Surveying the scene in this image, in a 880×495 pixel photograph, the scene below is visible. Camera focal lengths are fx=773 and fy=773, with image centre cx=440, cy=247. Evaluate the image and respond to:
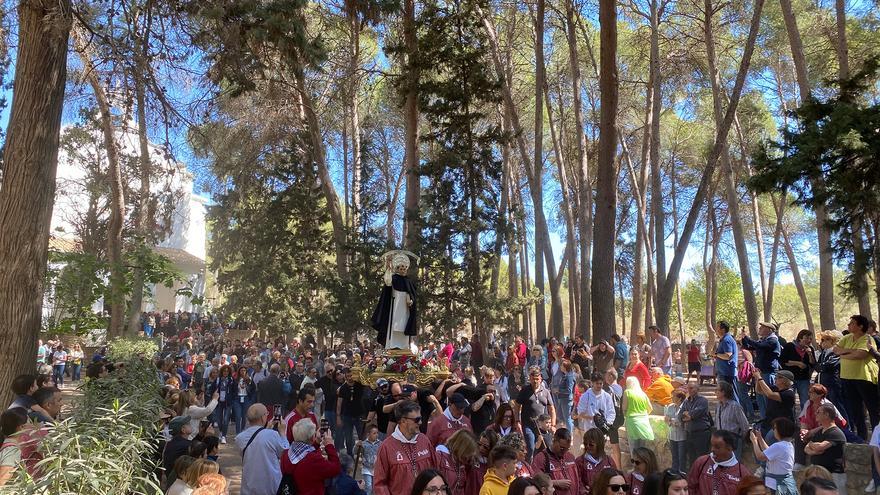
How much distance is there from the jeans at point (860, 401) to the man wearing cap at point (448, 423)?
5579 mm

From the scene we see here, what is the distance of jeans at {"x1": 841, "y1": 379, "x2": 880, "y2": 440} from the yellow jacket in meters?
6.46

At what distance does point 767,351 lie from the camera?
11.5 m

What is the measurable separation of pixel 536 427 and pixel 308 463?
4.15 meters

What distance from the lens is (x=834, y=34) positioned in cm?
2181

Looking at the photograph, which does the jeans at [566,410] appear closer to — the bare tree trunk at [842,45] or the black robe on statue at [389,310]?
the black robe on statue at [389,310]

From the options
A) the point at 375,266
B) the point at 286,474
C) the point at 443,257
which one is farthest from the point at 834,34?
the point at 286,474

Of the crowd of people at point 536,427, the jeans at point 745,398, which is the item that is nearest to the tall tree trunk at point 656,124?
the crowd of people at point 536,427

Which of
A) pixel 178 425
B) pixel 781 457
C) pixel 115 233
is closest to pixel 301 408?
pixel 178 425

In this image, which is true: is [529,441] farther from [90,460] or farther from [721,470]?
[90,460]

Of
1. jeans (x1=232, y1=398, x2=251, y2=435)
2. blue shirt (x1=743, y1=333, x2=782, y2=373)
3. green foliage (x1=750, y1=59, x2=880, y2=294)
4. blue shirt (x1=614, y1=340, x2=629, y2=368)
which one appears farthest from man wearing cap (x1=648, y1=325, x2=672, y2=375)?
jeans (x1=232, y1=398, x2=251, y2=435)

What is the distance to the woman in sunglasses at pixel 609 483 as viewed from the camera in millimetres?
5465

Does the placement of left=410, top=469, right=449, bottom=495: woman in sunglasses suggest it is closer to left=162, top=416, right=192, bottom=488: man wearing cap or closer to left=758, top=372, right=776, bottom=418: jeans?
left=162, top=416, right=192, bottom=488: man wearing cap

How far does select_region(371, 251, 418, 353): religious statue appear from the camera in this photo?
40.4 ft

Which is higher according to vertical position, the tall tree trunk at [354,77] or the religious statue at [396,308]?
the tall tree trunk at [354,77]
